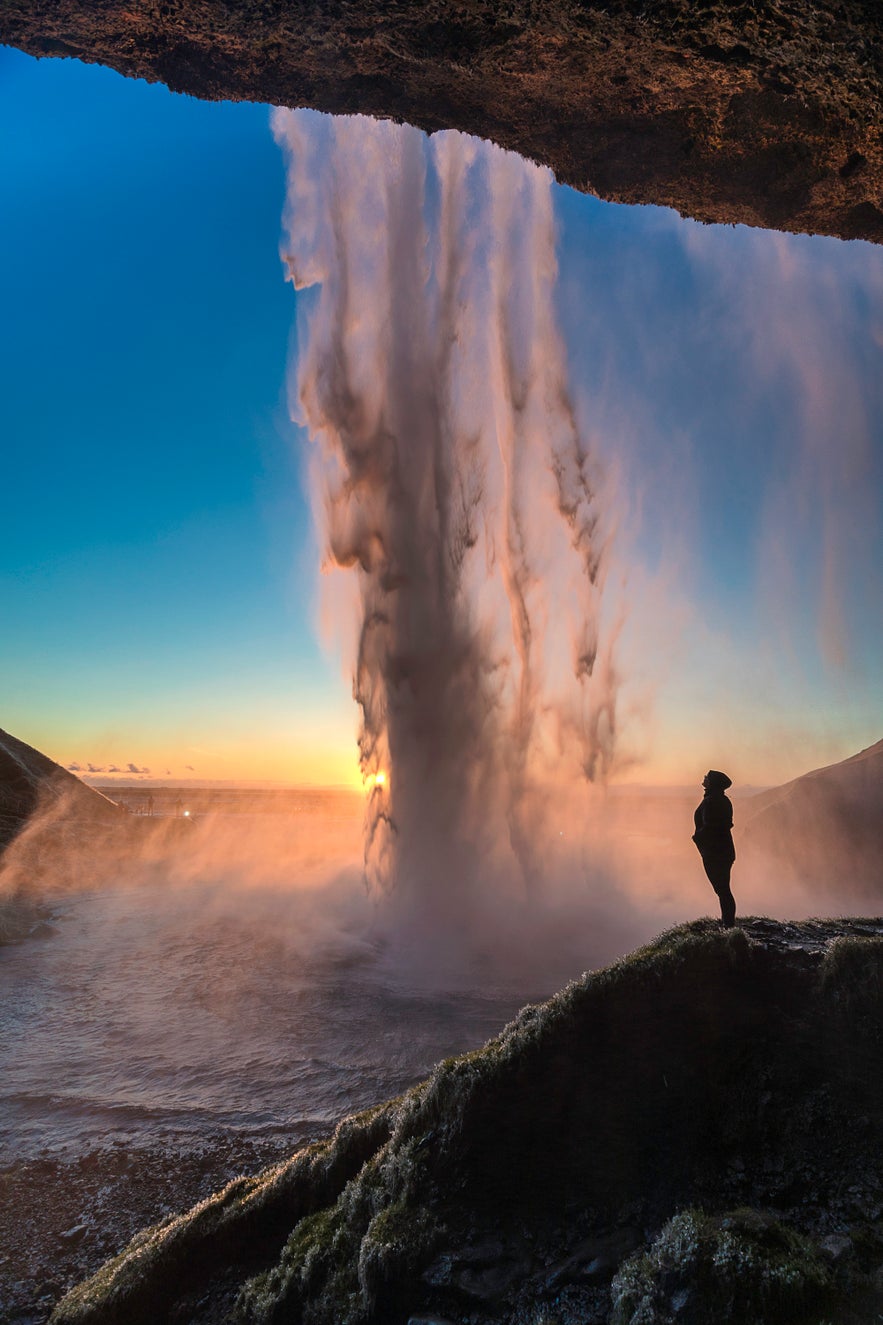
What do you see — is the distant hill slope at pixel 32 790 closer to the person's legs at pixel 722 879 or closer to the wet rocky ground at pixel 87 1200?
the wet rocky ground at pixel 87 1200

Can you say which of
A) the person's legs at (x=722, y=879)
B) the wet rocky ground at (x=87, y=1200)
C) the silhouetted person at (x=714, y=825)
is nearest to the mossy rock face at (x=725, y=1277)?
the person's legs at (x=722, y=879)

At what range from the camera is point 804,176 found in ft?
22.5

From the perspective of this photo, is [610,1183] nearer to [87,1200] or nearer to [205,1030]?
[87,1200]

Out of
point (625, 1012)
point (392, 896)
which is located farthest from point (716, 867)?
point (392, 896)

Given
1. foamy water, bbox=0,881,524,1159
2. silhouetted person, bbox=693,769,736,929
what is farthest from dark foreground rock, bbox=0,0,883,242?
foamy water, bbox=0,881,524,1159

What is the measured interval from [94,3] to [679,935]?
927 cm

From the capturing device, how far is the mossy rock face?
2.66m

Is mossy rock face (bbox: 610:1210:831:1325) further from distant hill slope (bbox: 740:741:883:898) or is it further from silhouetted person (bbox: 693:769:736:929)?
distant hill slope (bbox: 740:741:883:898)

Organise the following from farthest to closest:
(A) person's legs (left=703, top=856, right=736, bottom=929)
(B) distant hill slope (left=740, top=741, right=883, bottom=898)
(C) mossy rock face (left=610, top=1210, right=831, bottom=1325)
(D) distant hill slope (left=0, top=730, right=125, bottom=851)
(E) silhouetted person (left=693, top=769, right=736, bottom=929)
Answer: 1. (D) distant hill slope (left=0, top=730, right=125, bottom=851)
2. (B) distant hill slope (left=740, top=741, right=883, bottom=898)
3. (E) silhouetted person (left=693, top=769, right=736, bottom=929)
4. (A) person's legs (left=703, top=856, right=736, bottom=929)
5. (C) mossy rock face (left=610, top=1210, right=831, bottom=1325)

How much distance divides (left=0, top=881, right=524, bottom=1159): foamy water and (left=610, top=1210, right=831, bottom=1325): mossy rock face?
6274 millimetres

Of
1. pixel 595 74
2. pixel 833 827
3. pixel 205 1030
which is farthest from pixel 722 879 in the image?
pixel 833 827

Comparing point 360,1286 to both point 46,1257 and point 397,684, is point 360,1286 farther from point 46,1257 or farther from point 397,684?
point 397,684

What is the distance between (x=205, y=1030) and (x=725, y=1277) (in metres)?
11.2

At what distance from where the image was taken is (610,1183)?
3650mm
